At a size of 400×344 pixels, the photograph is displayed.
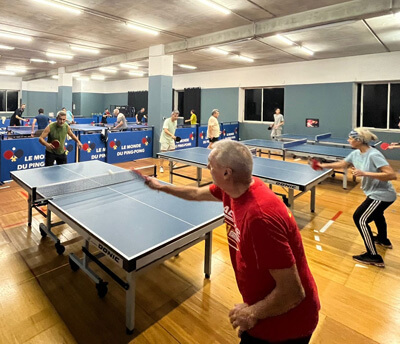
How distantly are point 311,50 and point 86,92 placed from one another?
1843cm

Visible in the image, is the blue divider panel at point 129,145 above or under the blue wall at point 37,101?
under

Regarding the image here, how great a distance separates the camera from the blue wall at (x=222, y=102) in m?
14.9

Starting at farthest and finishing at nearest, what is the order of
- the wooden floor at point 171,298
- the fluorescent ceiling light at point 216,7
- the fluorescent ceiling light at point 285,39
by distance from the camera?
the fluorescent ceiling light at point 285,39
the fluorescent ceiling light at point 216,7
the wooden floor at point 171,298

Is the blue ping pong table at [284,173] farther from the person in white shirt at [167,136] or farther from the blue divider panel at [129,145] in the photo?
the blue divider panel at [129,145]

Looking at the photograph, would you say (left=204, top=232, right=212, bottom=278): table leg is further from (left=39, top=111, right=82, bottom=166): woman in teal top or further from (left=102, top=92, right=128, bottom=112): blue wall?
(left=102, top=92, right=128, bottom=112): blue wall

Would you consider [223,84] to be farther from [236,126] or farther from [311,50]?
[311,50]

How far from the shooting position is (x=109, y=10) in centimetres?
673

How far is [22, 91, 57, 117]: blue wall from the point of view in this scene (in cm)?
2186

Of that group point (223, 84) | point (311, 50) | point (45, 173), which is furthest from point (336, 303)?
point (223, 84)

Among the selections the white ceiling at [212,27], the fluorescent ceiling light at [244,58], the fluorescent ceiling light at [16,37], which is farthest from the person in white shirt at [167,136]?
the fluorescent ceiling light at [16,37]

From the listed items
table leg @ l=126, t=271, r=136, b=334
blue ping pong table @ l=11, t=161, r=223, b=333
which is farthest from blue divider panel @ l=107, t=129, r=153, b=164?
table leg @ l=126, t=271, r=136, b=334

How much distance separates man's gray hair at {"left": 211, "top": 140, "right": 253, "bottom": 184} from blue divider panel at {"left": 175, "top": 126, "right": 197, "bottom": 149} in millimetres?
9753

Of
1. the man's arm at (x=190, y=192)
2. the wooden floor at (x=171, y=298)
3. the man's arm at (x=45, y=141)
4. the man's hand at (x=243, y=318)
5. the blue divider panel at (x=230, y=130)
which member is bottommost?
the wooden floor at (x=171, y=298)

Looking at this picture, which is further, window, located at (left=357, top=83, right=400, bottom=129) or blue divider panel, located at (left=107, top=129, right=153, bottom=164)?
window, located at (left=357, top=83, right=400, bottom=129)
